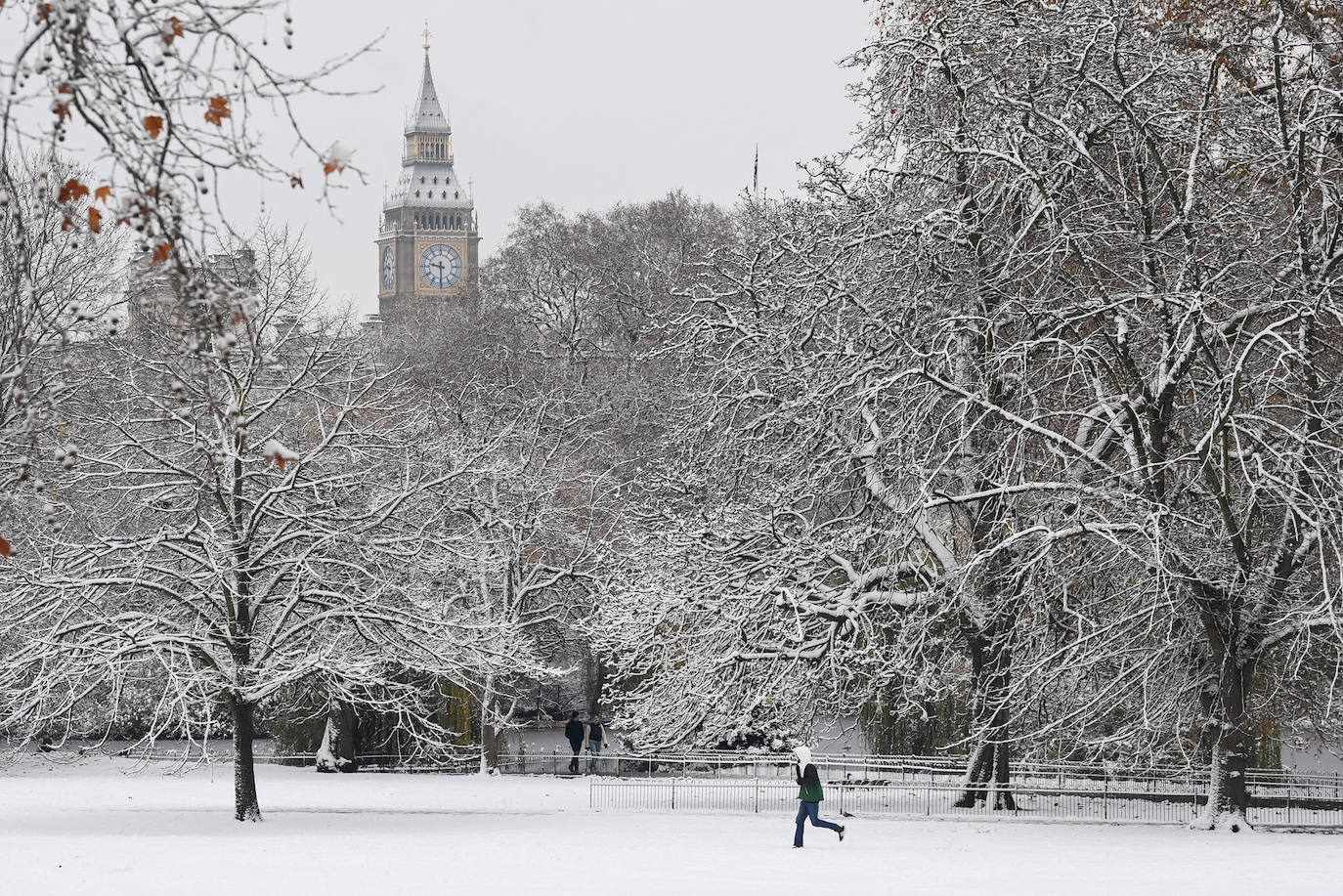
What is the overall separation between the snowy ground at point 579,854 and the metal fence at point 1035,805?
97 centimetres

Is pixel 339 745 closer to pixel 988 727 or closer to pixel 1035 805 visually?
pixel 1035 805

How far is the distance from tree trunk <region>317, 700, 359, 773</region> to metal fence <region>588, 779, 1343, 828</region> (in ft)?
37.1

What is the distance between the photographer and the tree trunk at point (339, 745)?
3756 centimetres

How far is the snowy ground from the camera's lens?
16344mm

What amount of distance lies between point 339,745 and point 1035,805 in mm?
18090

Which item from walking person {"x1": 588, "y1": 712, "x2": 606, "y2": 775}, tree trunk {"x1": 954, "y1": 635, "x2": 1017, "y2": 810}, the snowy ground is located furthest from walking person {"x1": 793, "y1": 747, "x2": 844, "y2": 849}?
walking person {"x1": 588, "y1": 712, "x2": 606, "y2": 775}

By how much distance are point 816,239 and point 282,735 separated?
21.1 m

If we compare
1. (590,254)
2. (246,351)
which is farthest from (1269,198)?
(590,254)

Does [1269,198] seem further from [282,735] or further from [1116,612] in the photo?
[282,735]

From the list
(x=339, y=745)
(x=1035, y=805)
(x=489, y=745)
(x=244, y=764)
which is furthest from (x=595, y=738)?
(x=244, y=764)

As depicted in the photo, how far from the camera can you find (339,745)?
38.4m

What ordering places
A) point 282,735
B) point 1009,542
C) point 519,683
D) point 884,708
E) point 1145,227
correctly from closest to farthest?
1. point 1009,542
2. point 1145,227
3. point 884,708
4. point 282,735
5. point 519,683

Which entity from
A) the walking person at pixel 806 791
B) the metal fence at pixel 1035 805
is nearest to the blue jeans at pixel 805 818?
the walking person at pixel 806 791

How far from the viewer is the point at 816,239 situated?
965 inches
